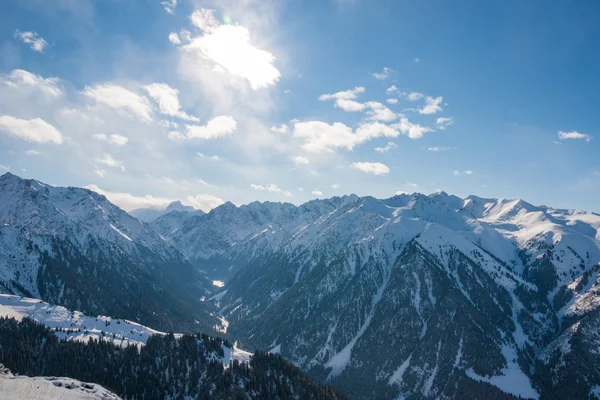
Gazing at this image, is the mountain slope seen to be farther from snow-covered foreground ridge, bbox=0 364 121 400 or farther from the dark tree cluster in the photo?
snow-covered foreground ridge, bbox=0 364 121 400

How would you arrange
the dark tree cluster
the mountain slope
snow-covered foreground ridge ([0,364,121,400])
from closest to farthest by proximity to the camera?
snow-covered foreground ridge ([0,364,121,400]), the dark tree cluster, the mountain slope

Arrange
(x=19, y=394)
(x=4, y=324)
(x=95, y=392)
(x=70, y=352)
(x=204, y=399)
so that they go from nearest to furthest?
(x=19, y=394) < (x=95, y=392) < (x=204, y=399) < (x=70, y=352) < (x=4, y=324)

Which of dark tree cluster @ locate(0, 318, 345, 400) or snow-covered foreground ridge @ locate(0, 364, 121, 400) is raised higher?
snow-covered foreground ridge @ locate(0, 364, 121, 400)

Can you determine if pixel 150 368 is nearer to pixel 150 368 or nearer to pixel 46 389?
pixel 150 368

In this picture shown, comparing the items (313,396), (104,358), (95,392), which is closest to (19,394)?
(95,392)

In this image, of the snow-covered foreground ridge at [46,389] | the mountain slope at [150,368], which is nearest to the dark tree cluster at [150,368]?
→ the mountain slope at [150,368]

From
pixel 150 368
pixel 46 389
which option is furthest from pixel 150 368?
pixel 46 389

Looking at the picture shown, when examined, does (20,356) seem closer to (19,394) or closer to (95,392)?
(95,392)

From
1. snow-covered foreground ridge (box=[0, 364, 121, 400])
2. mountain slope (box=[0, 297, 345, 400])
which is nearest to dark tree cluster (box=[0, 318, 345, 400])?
mountain slope (box=[0, 297, 345, 400])
